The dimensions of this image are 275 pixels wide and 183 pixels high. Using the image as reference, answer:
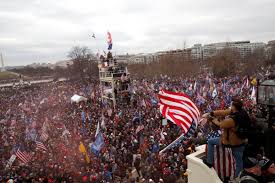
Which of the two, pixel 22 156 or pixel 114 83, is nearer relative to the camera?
pixel 22 156

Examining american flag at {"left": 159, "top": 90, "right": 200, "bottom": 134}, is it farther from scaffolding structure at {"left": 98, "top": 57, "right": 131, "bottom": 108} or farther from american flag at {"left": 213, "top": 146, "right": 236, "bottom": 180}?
scaffolding structure at {"left": 98, "top": 57, "right": 131, "bottom": 108}

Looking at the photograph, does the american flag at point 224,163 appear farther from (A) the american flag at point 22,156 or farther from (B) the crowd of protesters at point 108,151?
(A) the american flag at point 22,156

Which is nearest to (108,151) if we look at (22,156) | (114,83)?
(22,156)

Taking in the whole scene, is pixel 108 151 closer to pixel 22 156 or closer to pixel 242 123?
pixel 22 156

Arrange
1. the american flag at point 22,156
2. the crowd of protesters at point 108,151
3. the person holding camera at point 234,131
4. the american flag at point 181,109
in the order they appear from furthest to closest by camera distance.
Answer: the american flag at point 22,156 < the crowd of protesters at point 108,151 < the american flag at point 181,109 < the person holding camera at point 234,131

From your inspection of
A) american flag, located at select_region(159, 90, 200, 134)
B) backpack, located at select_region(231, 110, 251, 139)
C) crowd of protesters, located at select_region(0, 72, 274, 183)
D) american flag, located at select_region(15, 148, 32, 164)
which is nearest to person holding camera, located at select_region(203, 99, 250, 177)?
backpack, located at select_region(231, 110, 251, 139)

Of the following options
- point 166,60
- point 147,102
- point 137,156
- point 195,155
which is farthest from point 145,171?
point 166,60

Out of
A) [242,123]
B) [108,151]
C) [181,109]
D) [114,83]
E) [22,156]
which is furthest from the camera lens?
[114,83]

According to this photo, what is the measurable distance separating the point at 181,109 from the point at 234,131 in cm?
387

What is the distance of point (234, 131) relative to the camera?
16.0ft

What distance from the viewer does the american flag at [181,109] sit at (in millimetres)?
8625

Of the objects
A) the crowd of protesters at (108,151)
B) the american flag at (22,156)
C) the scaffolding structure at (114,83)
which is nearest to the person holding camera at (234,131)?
the crowd of protesters at (108,151)

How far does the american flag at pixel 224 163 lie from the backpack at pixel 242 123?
41 centimetres

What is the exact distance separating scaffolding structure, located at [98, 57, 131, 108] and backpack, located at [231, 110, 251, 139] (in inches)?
1031
